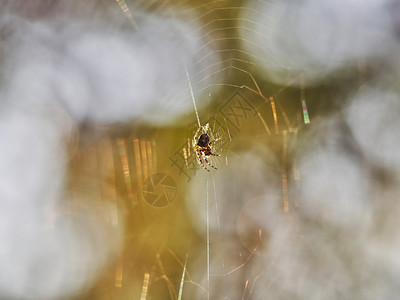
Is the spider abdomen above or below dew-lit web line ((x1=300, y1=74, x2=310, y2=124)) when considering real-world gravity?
below

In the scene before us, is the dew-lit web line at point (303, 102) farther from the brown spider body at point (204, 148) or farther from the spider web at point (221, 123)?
the brown spider body at point (204, 148)

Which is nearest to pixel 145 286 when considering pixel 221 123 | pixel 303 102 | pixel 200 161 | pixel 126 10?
pixel 200 161

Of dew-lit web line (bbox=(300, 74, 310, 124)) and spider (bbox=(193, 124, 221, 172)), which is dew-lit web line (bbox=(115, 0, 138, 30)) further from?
dew-lit web line (bbox=(300, 74, 310, 124))

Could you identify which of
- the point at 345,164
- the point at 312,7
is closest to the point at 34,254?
the point at 345,164

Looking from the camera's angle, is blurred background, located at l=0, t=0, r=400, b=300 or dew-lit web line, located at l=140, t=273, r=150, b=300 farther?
dew-lit web line, located at l=140, t=273, r=150, b=300

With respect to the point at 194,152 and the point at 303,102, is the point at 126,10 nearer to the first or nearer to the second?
the point at 194,152

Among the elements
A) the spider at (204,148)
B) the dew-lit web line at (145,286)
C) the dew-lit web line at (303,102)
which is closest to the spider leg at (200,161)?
the spider at (204,148)

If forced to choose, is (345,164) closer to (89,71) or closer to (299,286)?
(299,286)

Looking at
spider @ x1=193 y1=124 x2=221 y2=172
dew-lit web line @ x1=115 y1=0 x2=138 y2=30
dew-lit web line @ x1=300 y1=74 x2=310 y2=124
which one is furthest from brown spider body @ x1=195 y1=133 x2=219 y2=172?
dew-lit web line @ x1=115 y1=0 x2=138 y2=30
